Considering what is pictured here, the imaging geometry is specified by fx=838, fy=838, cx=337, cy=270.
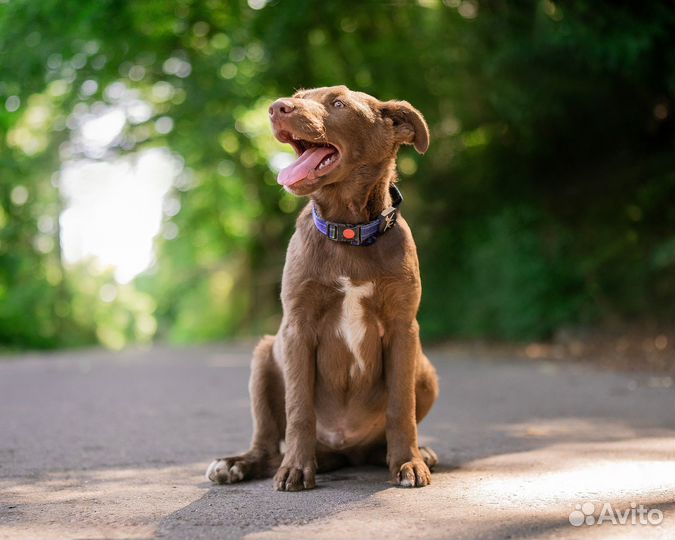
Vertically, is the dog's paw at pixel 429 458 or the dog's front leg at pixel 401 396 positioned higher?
the dog's front leg at pixel 401 396

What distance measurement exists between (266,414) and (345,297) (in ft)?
3.00

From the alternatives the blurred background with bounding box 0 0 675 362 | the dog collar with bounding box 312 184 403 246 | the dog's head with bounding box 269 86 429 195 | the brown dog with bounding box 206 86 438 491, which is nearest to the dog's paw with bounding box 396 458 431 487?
the brown dog with bounding box 206 86 438 491

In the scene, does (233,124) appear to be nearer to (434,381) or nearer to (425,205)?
(425,205)

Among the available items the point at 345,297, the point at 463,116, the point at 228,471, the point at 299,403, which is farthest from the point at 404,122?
the point at 463,116

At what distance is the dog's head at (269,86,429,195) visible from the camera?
13.4 feet

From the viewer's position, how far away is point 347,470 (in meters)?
4.80

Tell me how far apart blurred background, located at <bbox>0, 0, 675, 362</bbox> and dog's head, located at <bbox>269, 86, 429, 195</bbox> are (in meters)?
6.83

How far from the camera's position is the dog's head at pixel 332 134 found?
4.08 meters

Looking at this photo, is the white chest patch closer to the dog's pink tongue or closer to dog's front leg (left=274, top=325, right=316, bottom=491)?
dog's front leg (left=274, top=325, right=316, bottom=491)

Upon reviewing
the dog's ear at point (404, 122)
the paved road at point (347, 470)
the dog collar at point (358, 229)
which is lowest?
the paved road at point (347, 470)

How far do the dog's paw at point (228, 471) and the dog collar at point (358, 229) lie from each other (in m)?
1.31

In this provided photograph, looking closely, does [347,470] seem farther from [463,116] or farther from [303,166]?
[463,116]

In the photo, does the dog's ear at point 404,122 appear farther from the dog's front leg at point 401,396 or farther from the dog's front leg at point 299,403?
the dog's front leg at point 299,403

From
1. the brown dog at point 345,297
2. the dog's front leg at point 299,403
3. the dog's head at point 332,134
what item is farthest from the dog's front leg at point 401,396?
the dog's head at point 332,134
